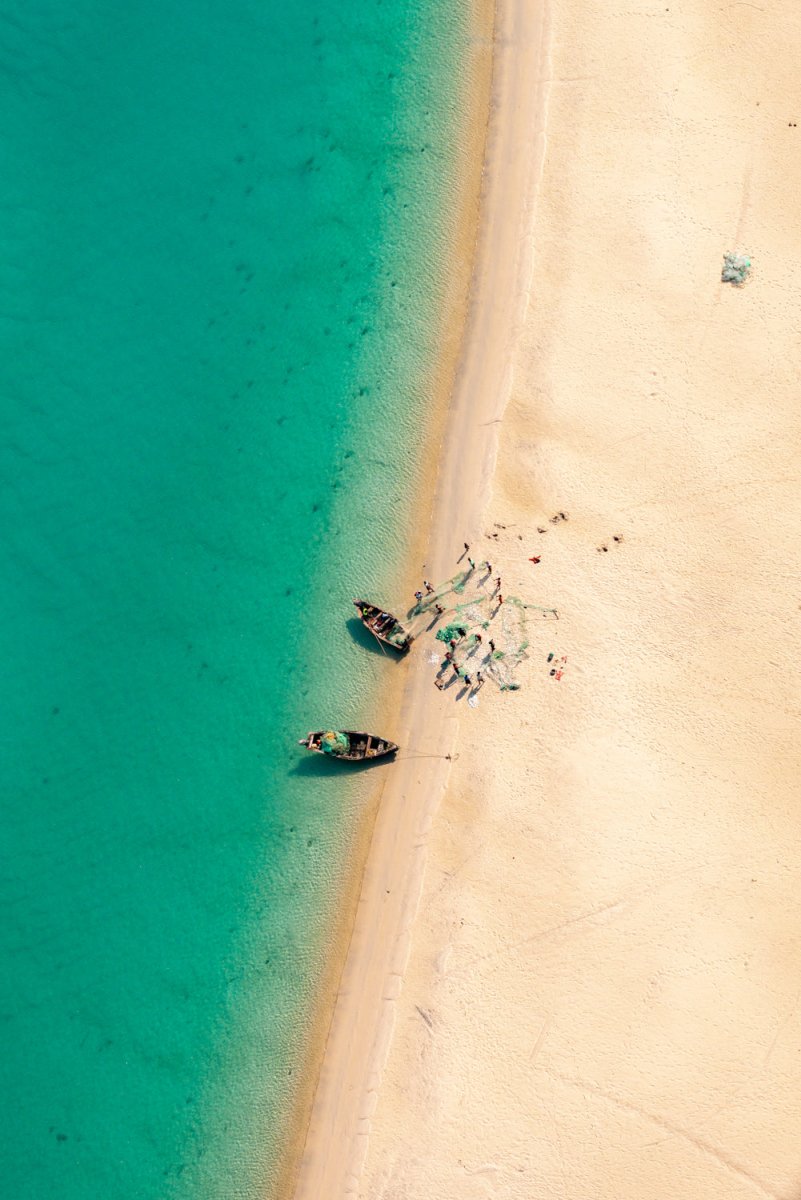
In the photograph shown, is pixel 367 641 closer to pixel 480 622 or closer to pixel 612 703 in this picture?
pixel 480 622

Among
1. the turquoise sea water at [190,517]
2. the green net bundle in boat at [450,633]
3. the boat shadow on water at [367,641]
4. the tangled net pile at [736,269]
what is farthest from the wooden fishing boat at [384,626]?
the tangled net pile at [736,269]

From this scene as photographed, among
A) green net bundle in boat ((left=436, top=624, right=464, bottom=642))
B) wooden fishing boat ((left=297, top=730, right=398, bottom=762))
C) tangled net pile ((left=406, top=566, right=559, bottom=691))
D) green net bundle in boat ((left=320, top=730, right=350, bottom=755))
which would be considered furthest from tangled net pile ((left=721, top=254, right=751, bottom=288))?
green net bundle in boat ((left=320, top=730, right=350, bottom=755))

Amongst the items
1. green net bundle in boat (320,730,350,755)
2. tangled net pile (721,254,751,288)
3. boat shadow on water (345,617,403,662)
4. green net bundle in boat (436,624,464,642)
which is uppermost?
tangled net pile (721,254,751,288)

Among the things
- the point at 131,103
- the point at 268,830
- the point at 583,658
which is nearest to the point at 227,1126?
the point at 268,830

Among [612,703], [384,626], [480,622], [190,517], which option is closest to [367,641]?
[384,626]

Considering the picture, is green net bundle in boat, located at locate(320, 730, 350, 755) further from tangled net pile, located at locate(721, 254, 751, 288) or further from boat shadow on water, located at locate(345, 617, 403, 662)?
tangled net pile, located at locate(721, 254, 751, 288)

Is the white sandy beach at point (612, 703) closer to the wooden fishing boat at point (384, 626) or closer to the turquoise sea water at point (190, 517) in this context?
the wooden fishing boat at point (384, 626)

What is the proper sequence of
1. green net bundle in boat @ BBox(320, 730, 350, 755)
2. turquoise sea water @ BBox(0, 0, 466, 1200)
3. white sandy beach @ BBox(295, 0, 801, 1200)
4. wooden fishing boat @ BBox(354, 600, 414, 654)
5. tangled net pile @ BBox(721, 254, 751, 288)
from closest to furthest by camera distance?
white sandy beach @ BBox(295, 0, 801, 1200) < green net bundle in boat @ BBox(320, 730, 350, 755) < turquoise sea water @ BBox(0, 0, 466, 1200) < wooden fishing boat @ BBox(354, 600, 414, 654) < tangled net pile @ BBox(721, 254, 751, 288)
